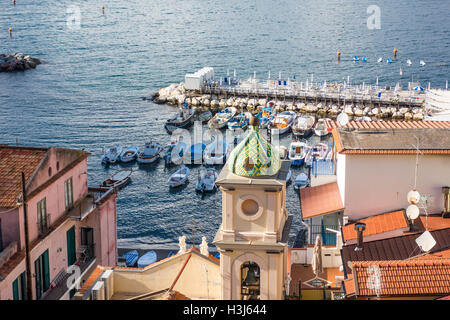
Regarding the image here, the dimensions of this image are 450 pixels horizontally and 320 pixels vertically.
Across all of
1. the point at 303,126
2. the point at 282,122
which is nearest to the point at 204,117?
the point at 282,122

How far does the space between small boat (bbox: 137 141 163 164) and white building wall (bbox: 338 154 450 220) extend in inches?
1936

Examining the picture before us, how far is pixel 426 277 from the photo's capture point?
22234 mm

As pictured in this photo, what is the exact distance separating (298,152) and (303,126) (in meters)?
11.0

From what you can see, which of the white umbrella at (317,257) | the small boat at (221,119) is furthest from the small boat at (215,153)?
the white umbrella at (317,257)

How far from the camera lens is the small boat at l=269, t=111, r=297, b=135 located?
89887 mm

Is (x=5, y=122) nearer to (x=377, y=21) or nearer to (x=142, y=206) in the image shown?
(x=142, y=206)

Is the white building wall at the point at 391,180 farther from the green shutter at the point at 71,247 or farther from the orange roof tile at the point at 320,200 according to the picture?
the green shutter at the point at 71,247

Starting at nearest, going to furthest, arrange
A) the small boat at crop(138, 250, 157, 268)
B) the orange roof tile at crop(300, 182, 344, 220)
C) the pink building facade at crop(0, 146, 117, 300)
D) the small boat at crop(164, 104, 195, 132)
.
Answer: the pink building facade at crop(0, 146, 117, 300) → the orange roof tile at crop(300, 182, 344, 220) → the small boat at crop(138, 250, 157, 268) → the small boat at crop(164, 104, 195, 132)

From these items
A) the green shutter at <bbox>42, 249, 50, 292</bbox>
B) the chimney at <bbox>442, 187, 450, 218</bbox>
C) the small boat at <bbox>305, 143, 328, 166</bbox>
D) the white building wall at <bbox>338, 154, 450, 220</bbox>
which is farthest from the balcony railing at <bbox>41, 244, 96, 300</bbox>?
the small boat at <bbox>305, 143, 328, 166</bbox>

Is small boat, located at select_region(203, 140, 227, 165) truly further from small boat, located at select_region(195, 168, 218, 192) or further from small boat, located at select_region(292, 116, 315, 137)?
small boat, located at select_region(292, 116, 315, 137)

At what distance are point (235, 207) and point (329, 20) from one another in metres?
184

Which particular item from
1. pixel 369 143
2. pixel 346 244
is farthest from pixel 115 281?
pixel 369 143

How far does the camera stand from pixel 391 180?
32.5 metres

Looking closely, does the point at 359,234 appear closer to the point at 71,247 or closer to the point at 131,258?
the point at 71,247
